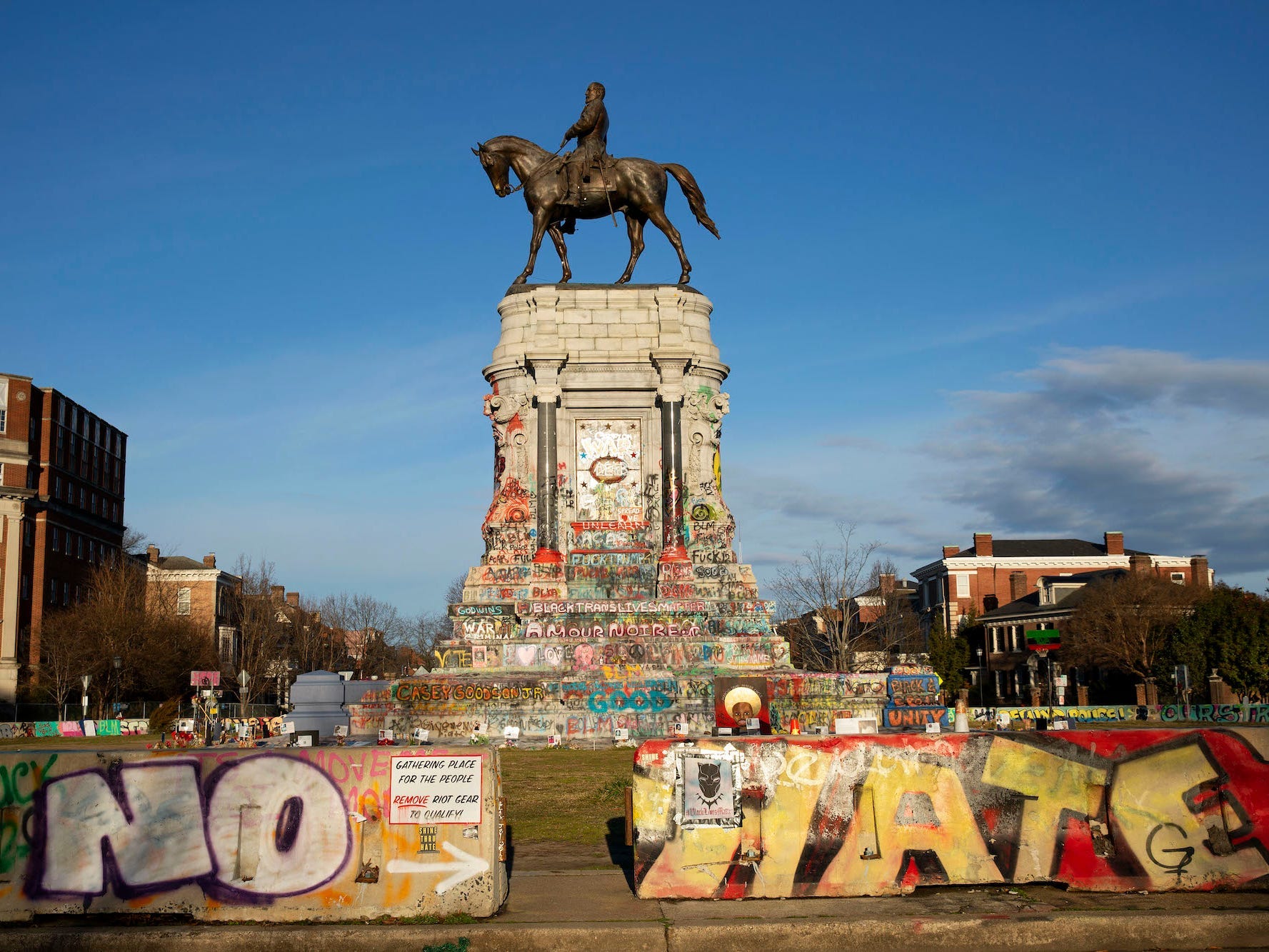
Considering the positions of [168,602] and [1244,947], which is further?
[168,602]

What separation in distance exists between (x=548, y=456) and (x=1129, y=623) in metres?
56.0

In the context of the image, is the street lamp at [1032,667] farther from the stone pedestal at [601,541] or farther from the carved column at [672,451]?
A: the carved column at [672,451]

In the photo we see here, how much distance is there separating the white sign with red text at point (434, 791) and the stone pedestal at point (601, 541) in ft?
83.7

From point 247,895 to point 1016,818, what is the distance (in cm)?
810

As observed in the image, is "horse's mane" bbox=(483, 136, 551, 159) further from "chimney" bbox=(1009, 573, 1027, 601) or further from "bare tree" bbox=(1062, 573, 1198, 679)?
"chimney" bbox=(1009, 573, 1027, 601)

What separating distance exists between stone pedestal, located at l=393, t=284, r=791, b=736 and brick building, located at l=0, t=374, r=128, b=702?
49.9m

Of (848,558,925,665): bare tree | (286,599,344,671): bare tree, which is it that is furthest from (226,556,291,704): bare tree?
(848,558,925,665): bare tree

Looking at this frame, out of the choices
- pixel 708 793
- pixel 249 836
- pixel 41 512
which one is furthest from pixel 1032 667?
pixel 249 836

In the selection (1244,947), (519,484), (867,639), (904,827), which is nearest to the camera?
(1244,947)

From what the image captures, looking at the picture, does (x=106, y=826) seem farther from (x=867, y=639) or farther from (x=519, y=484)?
(x=867, y=639)

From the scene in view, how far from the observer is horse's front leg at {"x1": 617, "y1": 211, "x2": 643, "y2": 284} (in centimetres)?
4719

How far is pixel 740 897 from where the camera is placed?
13547 millimetres

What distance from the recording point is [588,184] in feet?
152

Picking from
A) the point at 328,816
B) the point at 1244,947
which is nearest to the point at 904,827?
the point at 1244,947
